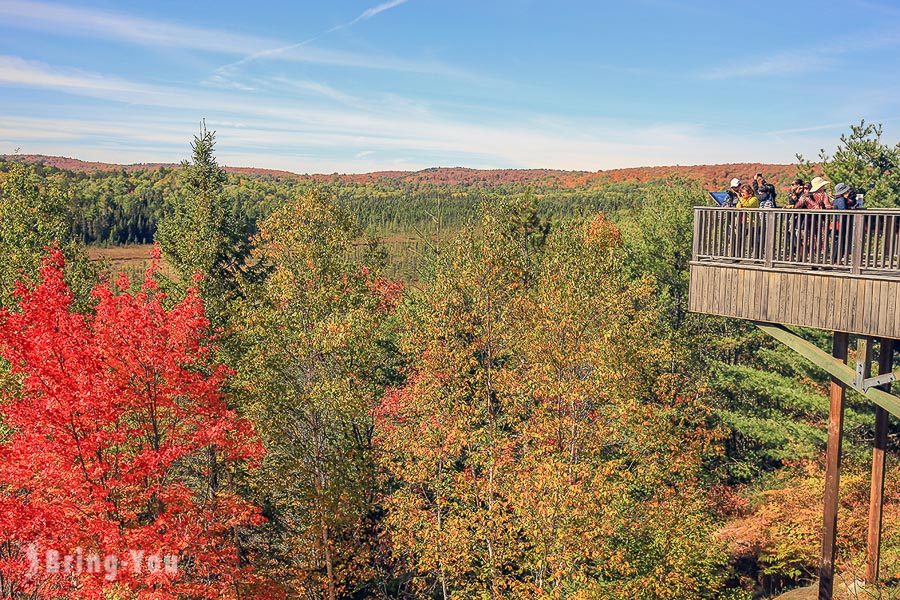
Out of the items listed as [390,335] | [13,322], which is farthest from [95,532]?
[390,335]

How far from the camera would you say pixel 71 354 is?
13.0 metres

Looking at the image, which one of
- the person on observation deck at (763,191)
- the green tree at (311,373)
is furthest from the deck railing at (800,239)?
the green tree at (311,373)

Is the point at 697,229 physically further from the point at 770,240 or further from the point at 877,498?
the point at 877,498

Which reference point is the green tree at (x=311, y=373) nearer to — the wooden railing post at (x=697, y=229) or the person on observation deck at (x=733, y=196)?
the wooden railing post at (x=697, y=229)

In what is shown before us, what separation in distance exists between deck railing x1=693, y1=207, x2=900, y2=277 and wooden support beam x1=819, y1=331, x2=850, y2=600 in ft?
5.47

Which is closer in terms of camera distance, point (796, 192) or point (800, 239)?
point (800, 239)

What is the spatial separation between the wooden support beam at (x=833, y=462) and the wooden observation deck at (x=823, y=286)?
0.02 meters

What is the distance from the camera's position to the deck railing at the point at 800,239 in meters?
9.48

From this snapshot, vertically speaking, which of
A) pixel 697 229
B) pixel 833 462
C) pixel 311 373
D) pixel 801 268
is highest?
pixel 697 229

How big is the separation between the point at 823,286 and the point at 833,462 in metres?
3.41

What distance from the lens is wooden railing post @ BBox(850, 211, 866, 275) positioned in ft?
31.2

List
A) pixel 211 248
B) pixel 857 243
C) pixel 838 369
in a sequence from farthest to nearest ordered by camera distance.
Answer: pixel 211 248
pixel 838 369
pixel 857 243

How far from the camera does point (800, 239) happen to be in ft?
34.3

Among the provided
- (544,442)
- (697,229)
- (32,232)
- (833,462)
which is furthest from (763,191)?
(32,232)
